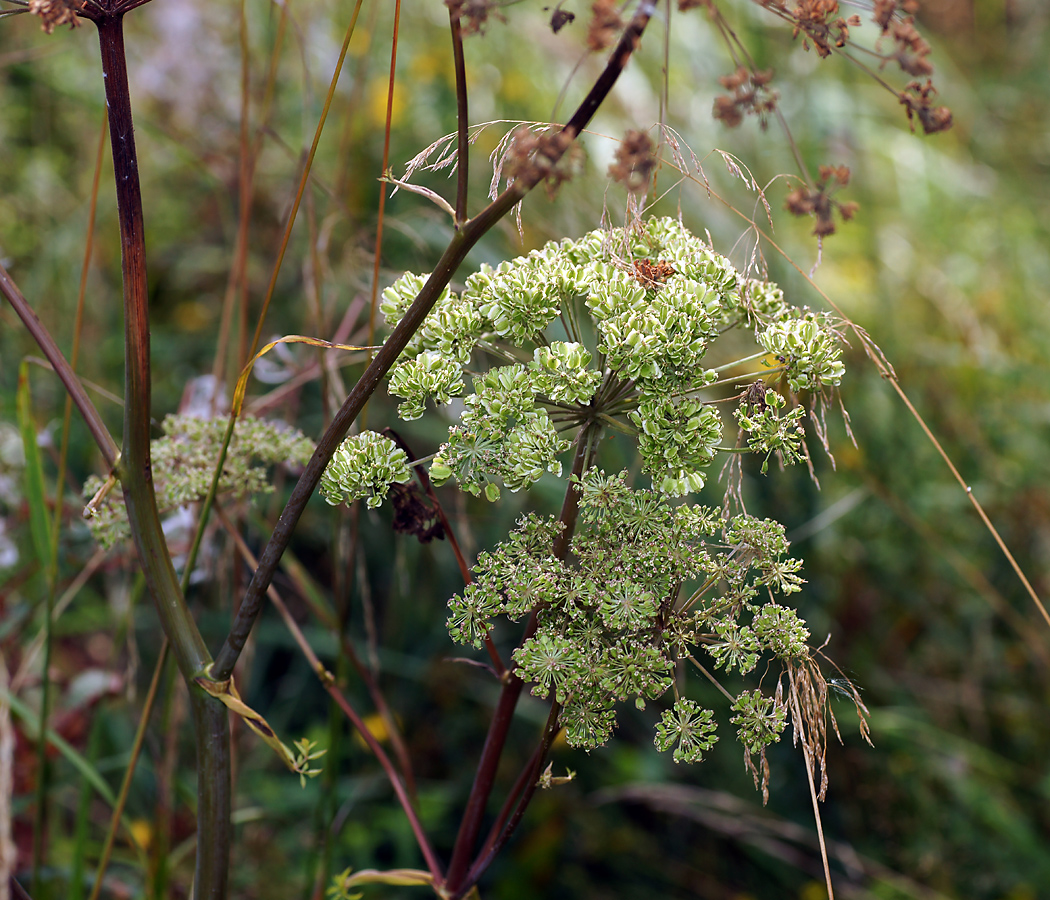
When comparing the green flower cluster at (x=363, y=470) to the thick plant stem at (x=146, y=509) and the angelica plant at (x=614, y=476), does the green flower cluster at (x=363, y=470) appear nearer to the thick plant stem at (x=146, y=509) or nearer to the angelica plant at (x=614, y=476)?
the angelica plant at (x=614, y=476)

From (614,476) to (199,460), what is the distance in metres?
0.57

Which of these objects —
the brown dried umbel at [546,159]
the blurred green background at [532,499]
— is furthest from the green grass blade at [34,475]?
the brown dried umbel at [546,159]

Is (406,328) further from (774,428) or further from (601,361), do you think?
(774,428)

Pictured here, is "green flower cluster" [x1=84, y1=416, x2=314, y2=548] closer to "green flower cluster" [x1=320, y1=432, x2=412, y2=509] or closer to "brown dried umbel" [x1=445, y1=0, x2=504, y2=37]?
"green flower cluster" [x1=320, y1=432, x2=412, y2=509]

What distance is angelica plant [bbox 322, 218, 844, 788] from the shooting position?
2.44 ft

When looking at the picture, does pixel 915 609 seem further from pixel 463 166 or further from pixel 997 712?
pixel 463 166

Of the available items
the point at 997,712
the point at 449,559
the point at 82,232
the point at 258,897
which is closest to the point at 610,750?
the point at 449,559

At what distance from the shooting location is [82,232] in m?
2.72

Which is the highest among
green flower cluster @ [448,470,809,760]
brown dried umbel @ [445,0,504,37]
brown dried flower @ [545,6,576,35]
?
brown dried flower @ [545,6,576,35]

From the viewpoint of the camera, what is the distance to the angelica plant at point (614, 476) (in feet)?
2.44

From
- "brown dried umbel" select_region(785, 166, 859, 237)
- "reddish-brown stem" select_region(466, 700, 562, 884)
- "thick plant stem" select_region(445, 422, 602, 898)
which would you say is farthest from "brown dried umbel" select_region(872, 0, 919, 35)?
"reddish-brown stem" select_region(466, 700, 562, 884)

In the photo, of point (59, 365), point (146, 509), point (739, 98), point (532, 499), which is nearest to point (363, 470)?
point (146, 509)

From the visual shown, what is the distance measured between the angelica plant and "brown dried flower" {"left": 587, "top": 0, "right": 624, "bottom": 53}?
0.80ft

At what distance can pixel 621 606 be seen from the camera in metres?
0.74
